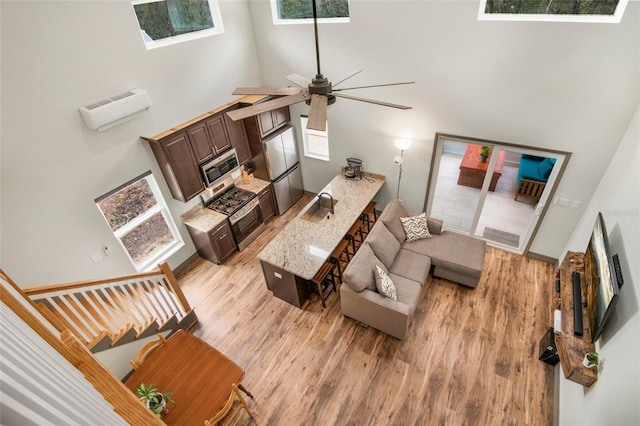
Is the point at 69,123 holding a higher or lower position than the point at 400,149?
higher

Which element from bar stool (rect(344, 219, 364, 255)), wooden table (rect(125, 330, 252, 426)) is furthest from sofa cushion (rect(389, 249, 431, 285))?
wooden table (rect(125, 330, 252, 426))

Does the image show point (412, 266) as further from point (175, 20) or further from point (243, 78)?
point (175, 20)

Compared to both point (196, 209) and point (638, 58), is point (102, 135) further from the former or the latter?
point (638, 58)

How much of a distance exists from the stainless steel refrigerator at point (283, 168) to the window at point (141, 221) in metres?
1.97

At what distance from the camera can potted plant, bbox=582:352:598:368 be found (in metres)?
2.82

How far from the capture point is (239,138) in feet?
18.4

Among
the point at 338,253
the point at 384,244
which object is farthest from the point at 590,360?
the point at 338,253

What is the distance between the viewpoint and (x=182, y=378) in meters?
3.22

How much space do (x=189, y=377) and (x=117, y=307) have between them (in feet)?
4.20

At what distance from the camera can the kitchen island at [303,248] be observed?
4.42 m

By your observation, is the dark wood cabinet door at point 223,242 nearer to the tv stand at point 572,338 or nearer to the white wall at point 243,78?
the white wall at point 243,78

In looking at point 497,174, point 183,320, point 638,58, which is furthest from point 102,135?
point 497,174

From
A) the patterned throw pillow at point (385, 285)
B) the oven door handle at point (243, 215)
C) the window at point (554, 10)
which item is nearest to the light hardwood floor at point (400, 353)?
the patterned throw pillow at point (385, 285)

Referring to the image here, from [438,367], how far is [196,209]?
14.7 ft
